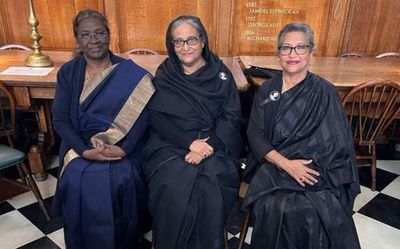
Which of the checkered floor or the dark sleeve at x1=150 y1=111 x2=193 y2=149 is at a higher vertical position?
the dark sleeve at x1=150 y1=111 x2=193 y2=149

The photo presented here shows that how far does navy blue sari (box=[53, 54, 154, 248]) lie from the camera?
155 centimetres

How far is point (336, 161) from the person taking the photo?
1506 mm

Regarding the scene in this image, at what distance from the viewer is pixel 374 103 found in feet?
7.04

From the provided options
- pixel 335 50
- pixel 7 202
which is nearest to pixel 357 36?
pixel 335 50

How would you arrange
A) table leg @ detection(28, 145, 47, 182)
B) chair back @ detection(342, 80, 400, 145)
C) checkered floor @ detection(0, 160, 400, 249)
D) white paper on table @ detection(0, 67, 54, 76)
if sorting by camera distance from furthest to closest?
table leg @ detection(28, 145, 47, 182) < white paper on table @ detection(0, 67, 54, 76) < chair back @ detection(342, 80, 400, 145) < checkered floor @ detection(0, 160, 400, 249)

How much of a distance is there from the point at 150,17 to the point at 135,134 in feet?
6.17

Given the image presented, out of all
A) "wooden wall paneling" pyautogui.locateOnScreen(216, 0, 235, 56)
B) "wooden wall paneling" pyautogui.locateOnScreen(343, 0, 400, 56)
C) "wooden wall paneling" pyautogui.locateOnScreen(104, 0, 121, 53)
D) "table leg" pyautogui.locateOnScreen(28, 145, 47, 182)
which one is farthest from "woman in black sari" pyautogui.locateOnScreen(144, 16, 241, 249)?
"wooden wall paneling" pyautogui.locateOnScreen(343, 0, 400, 56)

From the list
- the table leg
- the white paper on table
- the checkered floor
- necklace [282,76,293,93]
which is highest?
necklace [282,76,293,93]

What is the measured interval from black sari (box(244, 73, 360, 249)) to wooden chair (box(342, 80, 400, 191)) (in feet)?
1.74

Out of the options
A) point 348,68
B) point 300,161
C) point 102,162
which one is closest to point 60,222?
point 102,162

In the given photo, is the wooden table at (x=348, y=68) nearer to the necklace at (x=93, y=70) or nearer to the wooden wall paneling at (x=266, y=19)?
the wooden wall paneling at (x=266, y=19)

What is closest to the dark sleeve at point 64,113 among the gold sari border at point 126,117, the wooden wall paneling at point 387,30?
the gold sari border at point 126,117

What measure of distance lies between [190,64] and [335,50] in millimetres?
2198

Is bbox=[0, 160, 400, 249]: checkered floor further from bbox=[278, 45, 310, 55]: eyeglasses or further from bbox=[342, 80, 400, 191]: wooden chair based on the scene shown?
bbox=[278, 45, 310, 55]: eyeglasses
